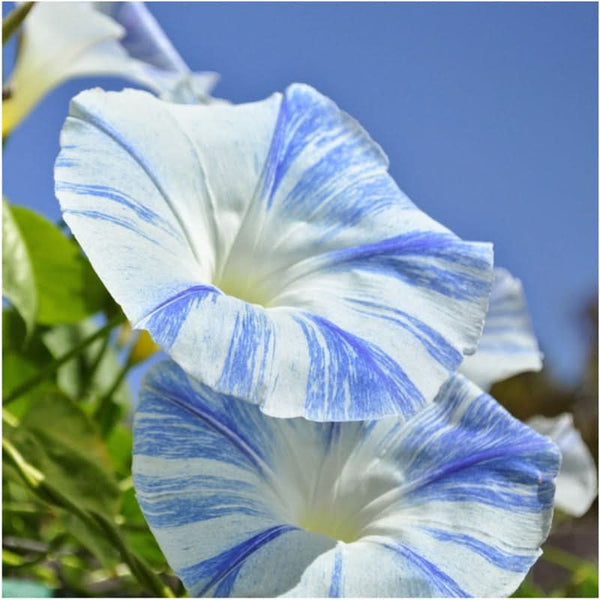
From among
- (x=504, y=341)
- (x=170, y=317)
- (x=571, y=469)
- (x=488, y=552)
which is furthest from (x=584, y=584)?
(x=170, y=317)

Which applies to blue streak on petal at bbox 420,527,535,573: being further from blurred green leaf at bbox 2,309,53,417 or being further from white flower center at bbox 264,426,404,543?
blurred green leaf at bbox 2,309,53,417

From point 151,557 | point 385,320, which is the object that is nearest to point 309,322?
point 385,320

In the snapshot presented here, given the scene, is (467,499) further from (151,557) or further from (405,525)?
(151,557)

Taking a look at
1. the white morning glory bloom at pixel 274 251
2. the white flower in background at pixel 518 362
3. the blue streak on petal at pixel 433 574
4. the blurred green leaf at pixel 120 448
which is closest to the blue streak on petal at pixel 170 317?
the white morning glory bloom at pixel 274 251

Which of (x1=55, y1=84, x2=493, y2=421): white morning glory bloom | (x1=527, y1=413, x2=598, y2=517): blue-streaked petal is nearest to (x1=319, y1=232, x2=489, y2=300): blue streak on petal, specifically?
(x1=55, y1=84, x2=493, y2=421): white morning glory bloom

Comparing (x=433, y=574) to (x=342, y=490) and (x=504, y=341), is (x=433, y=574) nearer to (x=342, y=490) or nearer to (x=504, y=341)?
(x=342, y=490)

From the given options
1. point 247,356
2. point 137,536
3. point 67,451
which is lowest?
point 137,536
